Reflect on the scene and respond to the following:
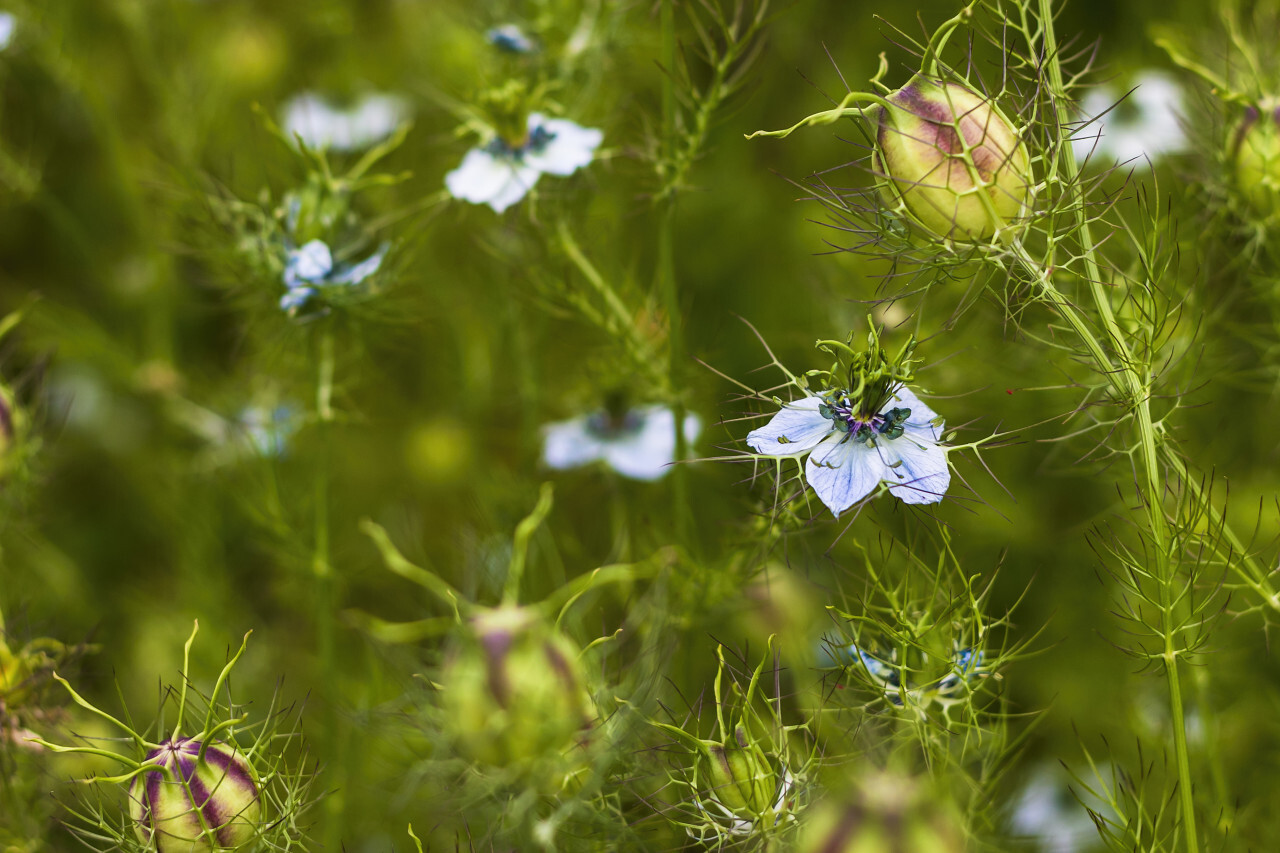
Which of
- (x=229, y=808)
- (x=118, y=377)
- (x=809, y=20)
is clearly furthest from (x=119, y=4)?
(x=229, y=808)

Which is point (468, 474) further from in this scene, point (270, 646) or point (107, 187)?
point (107, 187)

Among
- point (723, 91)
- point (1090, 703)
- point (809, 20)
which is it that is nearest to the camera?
point (723, 91)

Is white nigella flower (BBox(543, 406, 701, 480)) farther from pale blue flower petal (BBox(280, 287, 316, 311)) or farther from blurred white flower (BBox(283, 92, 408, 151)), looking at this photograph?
blurred white flower (BBox(283, 92, 408, 151))

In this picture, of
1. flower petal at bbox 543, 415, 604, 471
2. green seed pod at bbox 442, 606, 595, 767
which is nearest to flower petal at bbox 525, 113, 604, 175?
flower petal at bbox 543, 415, 604, 471

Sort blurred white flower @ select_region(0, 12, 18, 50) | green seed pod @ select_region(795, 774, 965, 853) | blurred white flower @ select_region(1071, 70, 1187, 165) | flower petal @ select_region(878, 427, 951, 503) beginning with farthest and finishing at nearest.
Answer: blurred white flower @ select_region(1071, 70, 1187, 165)
blurred white flower @ select_region(0, 12, 18, 50)
flower petal @ select_region(878, 427, 951, 503)
green seed pod @ select_region(795, 774, 965, 853)

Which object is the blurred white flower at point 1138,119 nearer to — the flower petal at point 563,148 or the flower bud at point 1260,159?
the flower bud at point 1260,159

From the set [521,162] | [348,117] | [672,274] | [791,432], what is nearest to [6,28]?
[348,117]

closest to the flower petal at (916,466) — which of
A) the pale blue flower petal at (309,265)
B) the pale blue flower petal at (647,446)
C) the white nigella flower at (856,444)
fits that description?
the white nigella flower at (856,444)
